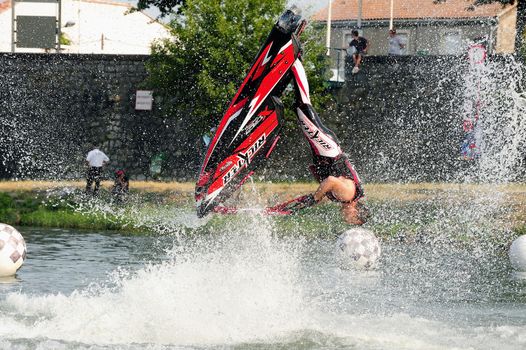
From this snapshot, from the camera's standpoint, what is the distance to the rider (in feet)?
44.5

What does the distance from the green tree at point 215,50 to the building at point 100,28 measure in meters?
26.7

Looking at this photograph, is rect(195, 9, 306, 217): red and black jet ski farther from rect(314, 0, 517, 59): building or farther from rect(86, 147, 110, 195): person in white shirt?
rect(314, 0, 517, 59): building

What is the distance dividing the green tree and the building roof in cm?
2363

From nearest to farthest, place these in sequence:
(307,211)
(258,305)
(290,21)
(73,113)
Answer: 1. (290,21)
2. (258,305)
3. (307,211)
4. (73,113)

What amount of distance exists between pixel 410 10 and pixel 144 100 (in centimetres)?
2534

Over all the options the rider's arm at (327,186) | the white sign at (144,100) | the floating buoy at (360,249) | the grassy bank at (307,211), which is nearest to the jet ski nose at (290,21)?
the rider's arm at (327,186)

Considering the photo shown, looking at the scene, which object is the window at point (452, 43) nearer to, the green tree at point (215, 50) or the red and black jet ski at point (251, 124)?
the green tree at point (215, 50)

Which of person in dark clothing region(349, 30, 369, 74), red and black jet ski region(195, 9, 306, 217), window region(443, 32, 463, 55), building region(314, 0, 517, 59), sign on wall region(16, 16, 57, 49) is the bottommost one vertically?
red and black jet ski region(195, 9, 306, 217)

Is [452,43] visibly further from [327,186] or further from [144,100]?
[327,186]

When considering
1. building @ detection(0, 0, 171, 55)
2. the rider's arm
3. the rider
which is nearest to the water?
the rider

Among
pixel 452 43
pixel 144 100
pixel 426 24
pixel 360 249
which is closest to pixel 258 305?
pixel 360 249

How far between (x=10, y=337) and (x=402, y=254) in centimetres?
1075

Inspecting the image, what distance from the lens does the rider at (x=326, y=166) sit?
13.6 metres

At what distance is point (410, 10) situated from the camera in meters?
57.1
